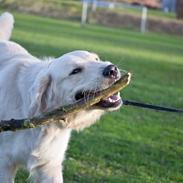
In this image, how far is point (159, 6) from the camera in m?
84.8

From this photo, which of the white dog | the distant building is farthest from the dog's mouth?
the distant building

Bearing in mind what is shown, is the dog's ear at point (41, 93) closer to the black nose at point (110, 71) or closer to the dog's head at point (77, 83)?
the dog's head at point (77, 83)

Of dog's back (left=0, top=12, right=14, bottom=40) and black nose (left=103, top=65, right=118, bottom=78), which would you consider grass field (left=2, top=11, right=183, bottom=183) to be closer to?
dog's back (left=0, top=12, right=14, bottom=40)

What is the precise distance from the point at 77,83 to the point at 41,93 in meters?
0.35

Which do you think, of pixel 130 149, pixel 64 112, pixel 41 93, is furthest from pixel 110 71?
pixel 130 149

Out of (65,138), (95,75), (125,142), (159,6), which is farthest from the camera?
(159,6)

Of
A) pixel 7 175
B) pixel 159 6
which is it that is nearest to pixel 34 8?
pixel 159 6

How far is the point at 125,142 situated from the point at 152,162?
0.87 meters

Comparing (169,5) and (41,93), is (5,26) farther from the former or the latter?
(169,5)

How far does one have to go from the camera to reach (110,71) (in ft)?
15.5

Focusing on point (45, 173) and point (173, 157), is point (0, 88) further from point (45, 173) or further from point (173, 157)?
point (173, 157)

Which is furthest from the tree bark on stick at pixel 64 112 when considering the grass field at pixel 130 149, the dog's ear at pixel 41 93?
the grass field at pixel 130 149

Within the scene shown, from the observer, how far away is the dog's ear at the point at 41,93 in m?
5.08

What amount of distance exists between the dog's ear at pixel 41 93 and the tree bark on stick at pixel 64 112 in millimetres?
201
